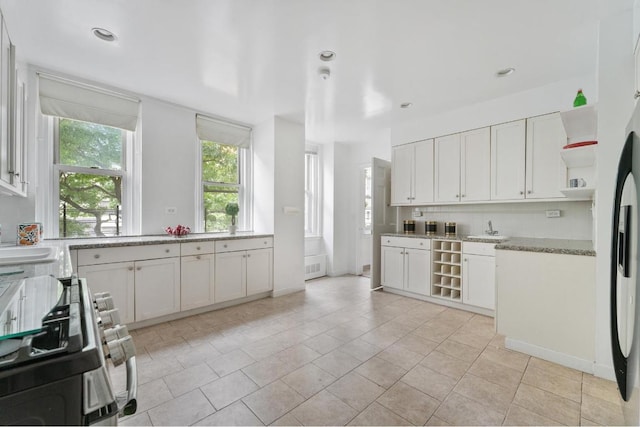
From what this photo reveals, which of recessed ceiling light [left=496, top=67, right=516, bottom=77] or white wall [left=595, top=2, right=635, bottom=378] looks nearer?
white wall [left=595, top=2, right=635, bottom=378]

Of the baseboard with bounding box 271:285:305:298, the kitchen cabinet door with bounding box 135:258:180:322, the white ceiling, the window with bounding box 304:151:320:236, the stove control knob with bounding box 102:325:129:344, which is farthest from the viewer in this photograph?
the window with bounding box 304:151:320:236

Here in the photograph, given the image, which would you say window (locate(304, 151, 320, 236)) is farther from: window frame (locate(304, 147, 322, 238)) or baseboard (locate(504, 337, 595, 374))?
baseboard (locate(504, 337, 595, 374))

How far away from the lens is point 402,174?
169 inches

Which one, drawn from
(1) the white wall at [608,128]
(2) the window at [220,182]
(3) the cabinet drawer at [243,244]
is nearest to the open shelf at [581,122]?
(1) the white wall at [608,128]

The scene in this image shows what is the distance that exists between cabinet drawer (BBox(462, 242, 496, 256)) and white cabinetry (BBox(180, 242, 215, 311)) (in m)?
3.10

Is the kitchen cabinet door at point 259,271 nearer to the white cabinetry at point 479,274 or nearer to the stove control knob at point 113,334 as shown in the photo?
the white cabinetry at point 479,274

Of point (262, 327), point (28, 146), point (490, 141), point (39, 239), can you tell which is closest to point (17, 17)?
point (28, 146)

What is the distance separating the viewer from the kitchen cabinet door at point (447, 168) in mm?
3739

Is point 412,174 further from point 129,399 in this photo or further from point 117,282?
point 129,399

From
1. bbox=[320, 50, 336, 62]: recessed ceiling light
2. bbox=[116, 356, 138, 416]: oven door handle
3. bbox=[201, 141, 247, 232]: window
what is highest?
bbox=[320, 50, 336, 62]: recessed ceiling light

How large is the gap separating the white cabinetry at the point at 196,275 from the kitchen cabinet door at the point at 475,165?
335cm

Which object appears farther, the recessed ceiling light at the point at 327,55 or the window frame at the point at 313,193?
the window frame at the point at 313,193

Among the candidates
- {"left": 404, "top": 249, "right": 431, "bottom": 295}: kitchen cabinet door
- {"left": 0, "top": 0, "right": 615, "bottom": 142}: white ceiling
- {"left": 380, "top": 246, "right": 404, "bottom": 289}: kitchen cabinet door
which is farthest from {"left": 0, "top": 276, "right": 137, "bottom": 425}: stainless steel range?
{"left": 380, "top": 246, "right": 404, "bottom": 289}: kitchen cabinet door

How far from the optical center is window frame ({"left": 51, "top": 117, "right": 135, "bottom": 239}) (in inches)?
112
